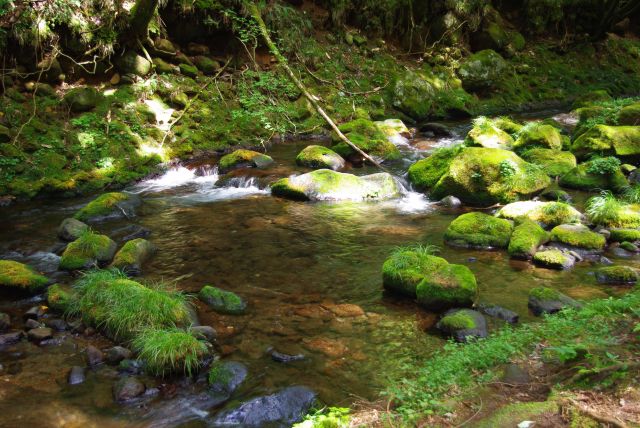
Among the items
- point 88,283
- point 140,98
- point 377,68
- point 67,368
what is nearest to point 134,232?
point 88,283

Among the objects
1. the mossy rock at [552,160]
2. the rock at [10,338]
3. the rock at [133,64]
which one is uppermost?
the rock at [133,64]

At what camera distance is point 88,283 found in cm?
578

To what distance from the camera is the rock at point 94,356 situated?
473 centimetres

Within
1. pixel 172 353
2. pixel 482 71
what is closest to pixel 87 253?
pixel 172 353

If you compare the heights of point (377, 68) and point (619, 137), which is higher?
point (377, 68)

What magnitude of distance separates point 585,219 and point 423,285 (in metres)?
4.20

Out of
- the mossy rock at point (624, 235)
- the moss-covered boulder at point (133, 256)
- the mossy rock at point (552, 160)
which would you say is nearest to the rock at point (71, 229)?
the moss-covered boulder at point (133, 256)

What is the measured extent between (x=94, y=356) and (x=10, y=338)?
102 cm

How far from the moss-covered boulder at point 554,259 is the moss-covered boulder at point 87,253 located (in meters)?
6.04

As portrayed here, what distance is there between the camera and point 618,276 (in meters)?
6.21

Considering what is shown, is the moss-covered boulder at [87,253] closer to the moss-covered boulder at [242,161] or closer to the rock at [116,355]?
the rock at [116,355]

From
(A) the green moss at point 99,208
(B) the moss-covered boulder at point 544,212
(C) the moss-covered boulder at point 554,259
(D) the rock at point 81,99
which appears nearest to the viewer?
(C) the moss-covered boulder at point 554,259

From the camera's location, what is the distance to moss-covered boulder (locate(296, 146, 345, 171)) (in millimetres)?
11875

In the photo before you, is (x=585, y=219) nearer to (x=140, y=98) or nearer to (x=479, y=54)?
(x=140, y=98)
